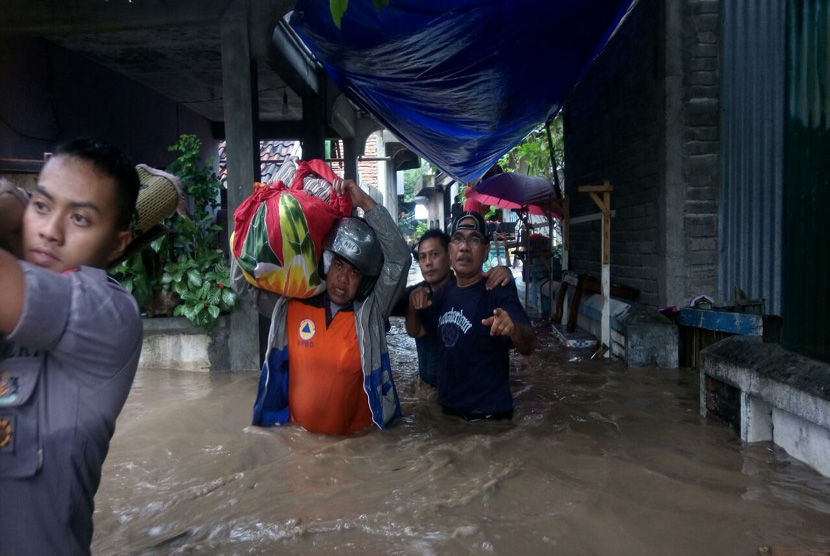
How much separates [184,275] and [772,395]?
4846 mm

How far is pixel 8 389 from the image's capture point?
1229mm

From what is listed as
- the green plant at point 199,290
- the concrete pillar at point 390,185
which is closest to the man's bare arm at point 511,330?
the green plant at point 199,290

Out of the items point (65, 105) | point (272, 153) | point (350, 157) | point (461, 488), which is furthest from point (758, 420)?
point (272, 153)

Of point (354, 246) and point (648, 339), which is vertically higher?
point (354, 246)

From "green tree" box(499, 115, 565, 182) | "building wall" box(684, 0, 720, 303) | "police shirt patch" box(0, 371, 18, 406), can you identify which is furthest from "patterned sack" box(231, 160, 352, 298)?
"green tree" box(499, 115, 565, 182)

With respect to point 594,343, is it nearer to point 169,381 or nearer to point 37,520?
point 169,381

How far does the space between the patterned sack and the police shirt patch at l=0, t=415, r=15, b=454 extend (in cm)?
173

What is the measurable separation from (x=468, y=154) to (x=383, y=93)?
7.75 feet

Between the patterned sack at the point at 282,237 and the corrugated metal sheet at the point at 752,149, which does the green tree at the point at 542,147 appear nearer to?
the corrugated metal sheet at the point at 752,149

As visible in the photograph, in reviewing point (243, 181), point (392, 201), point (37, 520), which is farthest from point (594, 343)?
point (392, 201)

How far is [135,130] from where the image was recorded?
8.70 meters

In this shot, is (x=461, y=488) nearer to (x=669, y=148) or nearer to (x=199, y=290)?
(x=199, y=290)

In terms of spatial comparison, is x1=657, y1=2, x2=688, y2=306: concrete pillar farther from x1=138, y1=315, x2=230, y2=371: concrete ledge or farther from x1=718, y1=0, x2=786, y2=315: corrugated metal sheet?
x1=138, y1=315, x2=230, y2=371: concrete ledge

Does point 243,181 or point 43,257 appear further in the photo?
point 243,181
